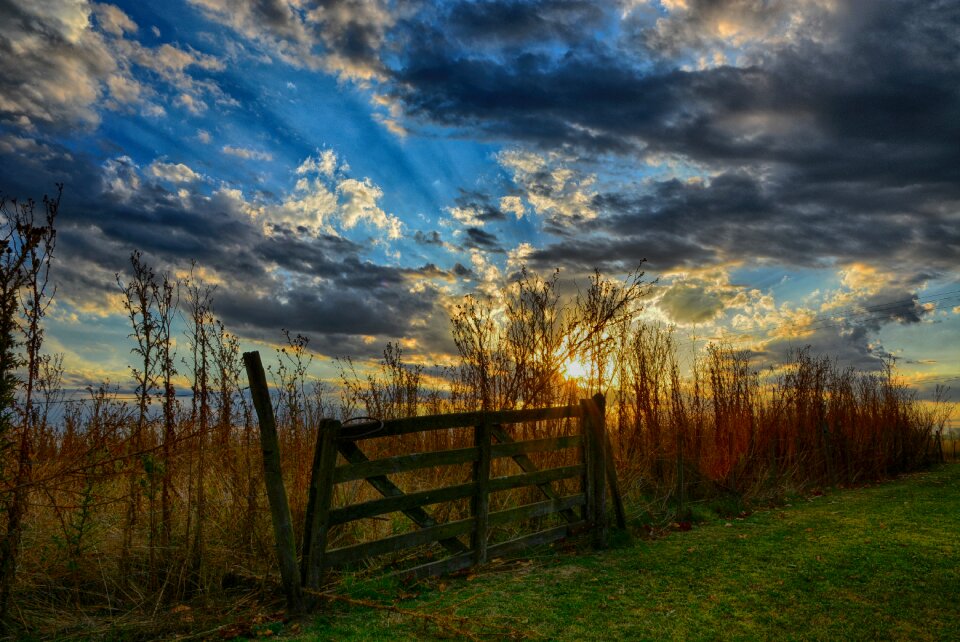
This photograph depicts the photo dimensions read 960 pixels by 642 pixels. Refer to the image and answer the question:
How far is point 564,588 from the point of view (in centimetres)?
554

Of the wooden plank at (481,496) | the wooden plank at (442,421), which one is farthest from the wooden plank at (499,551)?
the wooden plank at (442,421)

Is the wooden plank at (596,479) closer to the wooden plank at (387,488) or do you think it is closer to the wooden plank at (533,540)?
the wooden plank at (533,540)

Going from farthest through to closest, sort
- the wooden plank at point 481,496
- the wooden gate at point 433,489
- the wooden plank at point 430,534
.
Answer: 1. the wooden plank at point 481,496
2. the wooden plank at point 430,534
3. the wooden gate at point 433,489

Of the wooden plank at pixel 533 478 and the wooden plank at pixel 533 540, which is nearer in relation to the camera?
the wooden plank at pixel 533 540

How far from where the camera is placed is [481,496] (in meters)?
6.35

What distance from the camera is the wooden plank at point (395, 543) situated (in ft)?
16.7

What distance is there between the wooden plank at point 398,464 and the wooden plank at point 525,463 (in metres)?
0.48

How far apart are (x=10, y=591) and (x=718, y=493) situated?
34.2ft

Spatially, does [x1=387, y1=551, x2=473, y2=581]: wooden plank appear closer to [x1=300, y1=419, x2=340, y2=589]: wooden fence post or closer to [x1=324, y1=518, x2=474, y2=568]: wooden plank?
[x1=324, y1=518, x2=474, y2=568]: wooden plank

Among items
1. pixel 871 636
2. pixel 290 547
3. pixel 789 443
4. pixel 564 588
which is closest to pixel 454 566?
pixel 564 588

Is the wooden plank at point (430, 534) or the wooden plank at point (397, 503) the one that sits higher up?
the wooden plank at point (397, 503)

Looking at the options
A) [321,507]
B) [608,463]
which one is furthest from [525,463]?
[321,507]

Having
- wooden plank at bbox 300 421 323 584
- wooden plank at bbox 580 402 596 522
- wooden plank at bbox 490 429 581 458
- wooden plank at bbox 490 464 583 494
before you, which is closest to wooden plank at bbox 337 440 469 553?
wooden plank at bbox 300 421 323 584

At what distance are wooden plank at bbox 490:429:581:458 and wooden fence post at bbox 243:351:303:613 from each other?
233 cm
